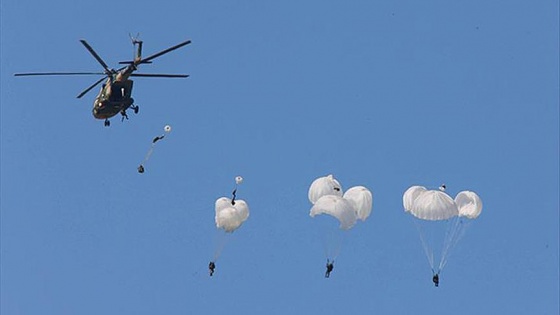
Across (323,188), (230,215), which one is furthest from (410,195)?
(230,215)

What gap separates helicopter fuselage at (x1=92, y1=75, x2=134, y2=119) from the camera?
302ft

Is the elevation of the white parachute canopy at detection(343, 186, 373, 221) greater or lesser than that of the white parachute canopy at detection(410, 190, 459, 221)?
greater

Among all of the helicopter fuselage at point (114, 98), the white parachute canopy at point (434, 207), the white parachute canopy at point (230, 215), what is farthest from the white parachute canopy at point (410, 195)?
the helicopter fuselage at point (114, 98)

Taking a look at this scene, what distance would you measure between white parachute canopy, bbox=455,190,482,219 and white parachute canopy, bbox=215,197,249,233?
46.9 feet

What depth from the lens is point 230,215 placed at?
91062 millimetres

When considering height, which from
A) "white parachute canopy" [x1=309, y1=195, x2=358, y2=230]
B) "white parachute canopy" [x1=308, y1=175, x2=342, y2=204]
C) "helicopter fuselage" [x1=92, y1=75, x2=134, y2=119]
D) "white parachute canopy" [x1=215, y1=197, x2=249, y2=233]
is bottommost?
"white parachute canopy" [x1=309, y1=195, x2=358, y2=230]

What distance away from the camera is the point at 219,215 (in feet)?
300

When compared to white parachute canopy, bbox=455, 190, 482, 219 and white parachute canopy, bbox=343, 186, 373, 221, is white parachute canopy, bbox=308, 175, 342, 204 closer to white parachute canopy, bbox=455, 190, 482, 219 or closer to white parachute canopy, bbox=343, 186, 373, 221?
white parachute canopy, bbox=343, 186, 373, 221

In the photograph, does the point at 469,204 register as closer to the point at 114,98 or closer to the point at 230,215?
the point at 230,215

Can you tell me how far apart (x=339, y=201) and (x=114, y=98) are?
16771 mm

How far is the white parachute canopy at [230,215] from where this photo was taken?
9112 cm

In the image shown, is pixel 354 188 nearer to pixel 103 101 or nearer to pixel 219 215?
pixel 219 215

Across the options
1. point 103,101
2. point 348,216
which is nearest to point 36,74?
point 103,101

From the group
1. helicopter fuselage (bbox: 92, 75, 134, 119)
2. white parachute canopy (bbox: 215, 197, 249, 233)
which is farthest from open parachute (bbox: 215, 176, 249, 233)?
helicopter fuselage (bbox: 92, 75, 134, 119)
